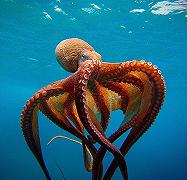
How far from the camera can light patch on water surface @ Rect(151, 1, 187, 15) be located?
14820mm

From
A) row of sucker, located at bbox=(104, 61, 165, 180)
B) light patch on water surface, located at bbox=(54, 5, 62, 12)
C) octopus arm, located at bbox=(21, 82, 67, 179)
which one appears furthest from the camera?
light patch on water surface, located at bbox=(54, 5, 62, 12)

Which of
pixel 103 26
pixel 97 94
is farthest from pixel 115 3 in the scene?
pixel 97 94

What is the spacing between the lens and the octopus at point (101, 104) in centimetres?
204

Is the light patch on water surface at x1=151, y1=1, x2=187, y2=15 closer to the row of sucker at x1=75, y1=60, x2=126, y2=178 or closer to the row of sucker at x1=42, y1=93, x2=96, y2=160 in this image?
the row of sucker at x1=42, y1=93, x2=96, y2=160

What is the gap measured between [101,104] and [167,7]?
46.4ft

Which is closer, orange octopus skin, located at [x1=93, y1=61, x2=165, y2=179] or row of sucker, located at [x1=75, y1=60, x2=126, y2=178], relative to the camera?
row of sucker, located at [x1=75, y1=60, x2=126, y2=178]

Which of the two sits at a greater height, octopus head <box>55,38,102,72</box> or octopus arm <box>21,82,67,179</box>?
octopus head <box>55,38,102,72</box>

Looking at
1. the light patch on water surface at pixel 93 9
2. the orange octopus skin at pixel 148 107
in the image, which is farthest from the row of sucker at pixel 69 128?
the light patch on water surface at pixel 93 9

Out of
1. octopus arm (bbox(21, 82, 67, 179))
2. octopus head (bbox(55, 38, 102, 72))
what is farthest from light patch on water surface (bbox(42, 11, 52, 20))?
octopus arm (bbox(21, 82, 67, 179))

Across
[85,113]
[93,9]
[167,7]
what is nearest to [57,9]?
[93,9]

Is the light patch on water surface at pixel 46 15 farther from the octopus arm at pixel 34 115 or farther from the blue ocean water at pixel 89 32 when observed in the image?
the octopus arm at pixel 34 115

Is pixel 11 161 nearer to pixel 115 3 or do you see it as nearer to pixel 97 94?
pixel 115 3

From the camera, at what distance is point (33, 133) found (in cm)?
240

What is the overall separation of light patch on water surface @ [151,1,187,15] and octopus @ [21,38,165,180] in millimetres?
13285
